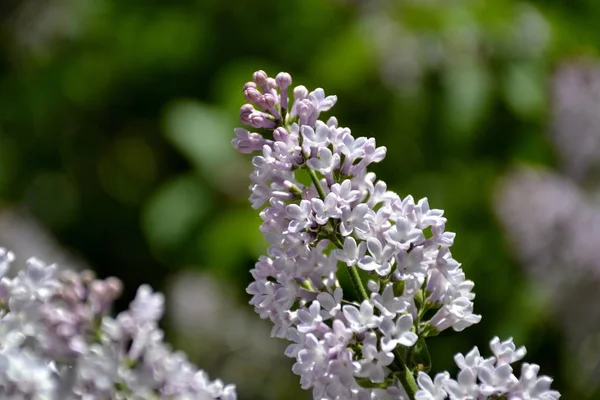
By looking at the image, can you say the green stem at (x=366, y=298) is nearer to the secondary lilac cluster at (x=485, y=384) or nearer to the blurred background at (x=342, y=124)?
the secondary lilac cluster at (x=485, y=384)

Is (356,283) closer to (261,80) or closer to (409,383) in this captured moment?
(409,383)

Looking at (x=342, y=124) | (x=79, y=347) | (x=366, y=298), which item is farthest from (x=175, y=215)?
(x=366, y=298)

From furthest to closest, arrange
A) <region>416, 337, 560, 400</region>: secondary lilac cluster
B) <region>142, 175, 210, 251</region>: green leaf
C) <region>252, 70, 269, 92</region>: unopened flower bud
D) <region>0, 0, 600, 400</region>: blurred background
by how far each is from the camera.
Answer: <region>142, 175, 210, 251</region>: green leaf < <region>0, 0, 600, 400</region>: blurred background < <region>252, 70, 269, 92</region>: unopened flower bud < <region>416, 337, 560, 400</region>: secondary lilac cluster

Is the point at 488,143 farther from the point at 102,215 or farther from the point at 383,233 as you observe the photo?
the point at 383,233

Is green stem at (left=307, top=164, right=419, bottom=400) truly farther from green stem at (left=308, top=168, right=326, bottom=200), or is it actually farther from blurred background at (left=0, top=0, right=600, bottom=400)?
blurred background at (left=0, top=0, right=600, bottom=400)

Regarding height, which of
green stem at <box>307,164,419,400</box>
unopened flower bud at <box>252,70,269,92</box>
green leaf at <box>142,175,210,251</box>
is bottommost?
green stem at <box>307,164,419,400</box>

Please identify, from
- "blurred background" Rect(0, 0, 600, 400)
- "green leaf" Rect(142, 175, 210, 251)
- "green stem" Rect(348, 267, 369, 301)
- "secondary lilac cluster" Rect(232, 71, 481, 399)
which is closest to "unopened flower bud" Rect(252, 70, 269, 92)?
"secondary lilac cluster" Rect(232, 71, 481, 399)

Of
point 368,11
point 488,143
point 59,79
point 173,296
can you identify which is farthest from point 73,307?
point 59,79
